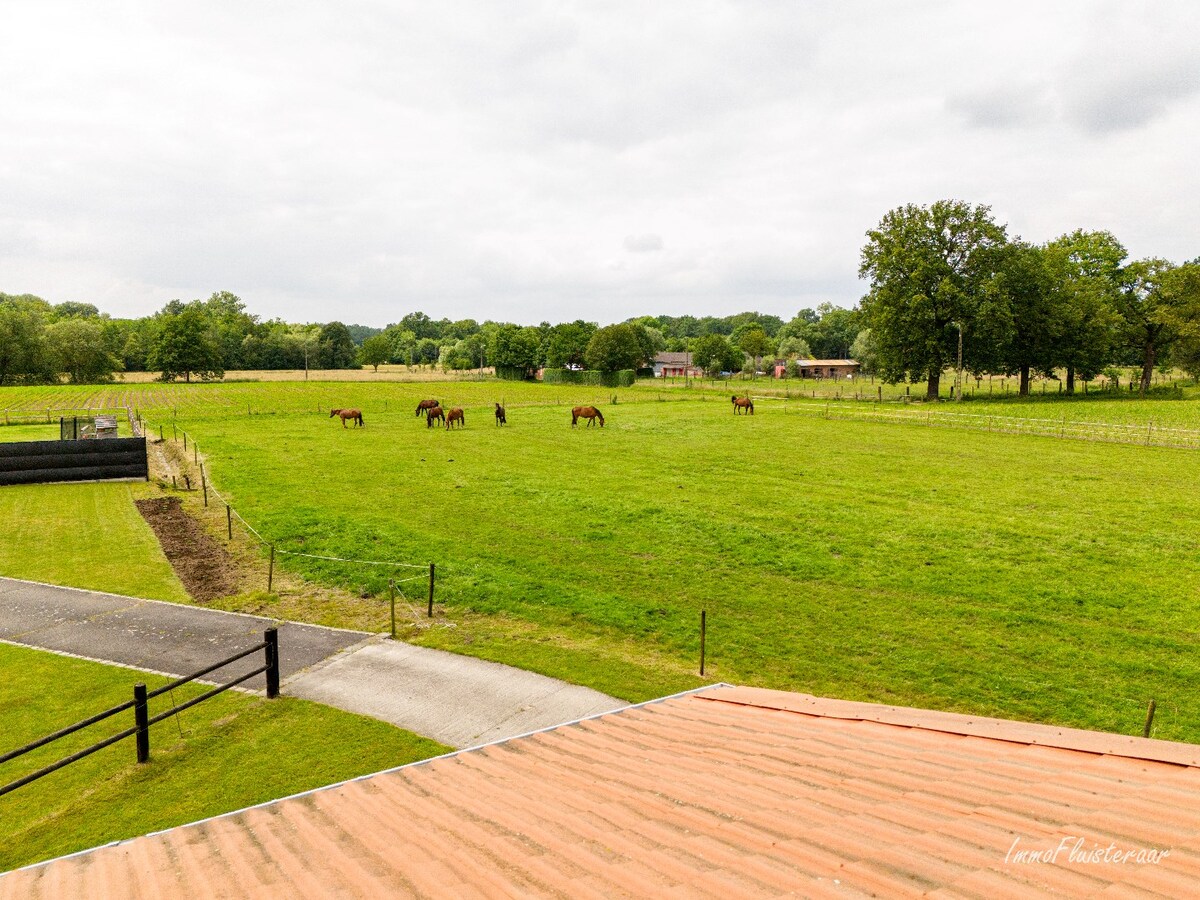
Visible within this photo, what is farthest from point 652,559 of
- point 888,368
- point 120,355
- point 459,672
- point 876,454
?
point 120,355

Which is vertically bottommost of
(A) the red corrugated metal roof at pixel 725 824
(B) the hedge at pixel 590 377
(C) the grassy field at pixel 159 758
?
(C) the grassy field at pixel 159 758

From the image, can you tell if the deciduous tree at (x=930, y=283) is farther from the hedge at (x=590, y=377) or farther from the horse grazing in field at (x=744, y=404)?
the hedge at (x=590, y=377)

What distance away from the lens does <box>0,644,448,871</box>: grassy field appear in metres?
6.73

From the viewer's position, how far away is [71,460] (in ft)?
80.2

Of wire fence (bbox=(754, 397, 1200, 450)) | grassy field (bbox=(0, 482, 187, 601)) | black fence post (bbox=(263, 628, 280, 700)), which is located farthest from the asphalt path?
wire fence (bbox=(754, 397, 1200, 450))

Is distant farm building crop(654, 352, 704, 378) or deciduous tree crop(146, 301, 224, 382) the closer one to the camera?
deciduous tree crop(146, 301, 224, 382)

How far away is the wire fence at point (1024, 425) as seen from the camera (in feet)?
104

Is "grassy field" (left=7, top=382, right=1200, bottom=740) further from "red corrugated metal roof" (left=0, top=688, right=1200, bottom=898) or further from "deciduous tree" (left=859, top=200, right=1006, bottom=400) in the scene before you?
"deciduous tree" (left=859, top=200, right=1006, bottom=400)

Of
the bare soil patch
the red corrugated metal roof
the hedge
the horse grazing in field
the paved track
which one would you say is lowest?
the paved track

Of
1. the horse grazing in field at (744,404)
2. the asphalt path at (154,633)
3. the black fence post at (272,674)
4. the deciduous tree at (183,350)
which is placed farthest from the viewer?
the deciduous tree at (183,350)

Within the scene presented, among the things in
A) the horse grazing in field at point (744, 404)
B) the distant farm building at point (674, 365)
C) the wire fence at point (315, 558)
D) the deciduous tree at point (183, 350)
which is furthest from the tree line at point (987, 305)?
the deciduous tree at point (183, 350)

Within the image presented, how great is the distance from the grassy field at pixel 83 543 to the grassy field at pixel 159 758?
432 cm

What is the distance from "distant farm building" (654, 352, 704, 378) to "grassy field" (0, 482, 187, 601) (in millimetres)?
104851

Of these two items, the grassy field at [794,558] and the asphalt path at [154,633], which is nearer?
the grassy field at [794,558]
